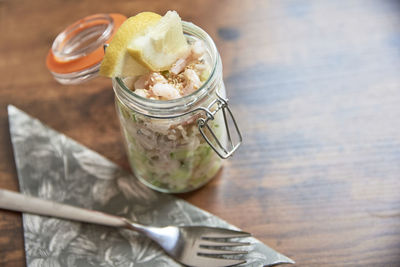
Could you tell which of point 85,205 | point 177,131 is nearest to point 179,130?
point 177,131

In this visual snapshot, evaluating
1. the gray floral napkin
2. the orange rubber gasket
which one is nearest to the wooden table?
the gray floral napkin

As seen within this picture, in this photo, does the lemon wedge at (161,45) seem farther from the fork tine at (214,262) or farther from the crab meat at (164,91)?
the fork tine at (214,262)

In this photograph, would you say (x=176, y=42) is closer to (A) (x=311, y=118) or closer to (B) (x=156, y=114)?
(B) (x=156, y=114)

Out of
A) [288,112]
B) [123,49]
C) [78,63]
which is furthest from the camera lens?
[288,112]

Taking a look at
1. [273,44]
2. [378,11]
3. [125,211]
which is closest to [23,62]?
[125,211]

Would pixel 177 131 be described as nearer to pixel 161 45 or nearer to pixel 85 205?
pixel 161 45

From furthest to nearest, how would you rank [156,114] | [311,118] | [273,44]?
[273,44]
[311,118]
[156,114]

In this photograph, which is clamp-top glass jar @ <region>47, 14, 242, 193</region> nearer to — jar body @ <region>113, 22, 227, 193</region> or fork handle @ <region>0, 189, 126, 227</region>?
jar body @ <region>113, 22, 227, 193</region>
